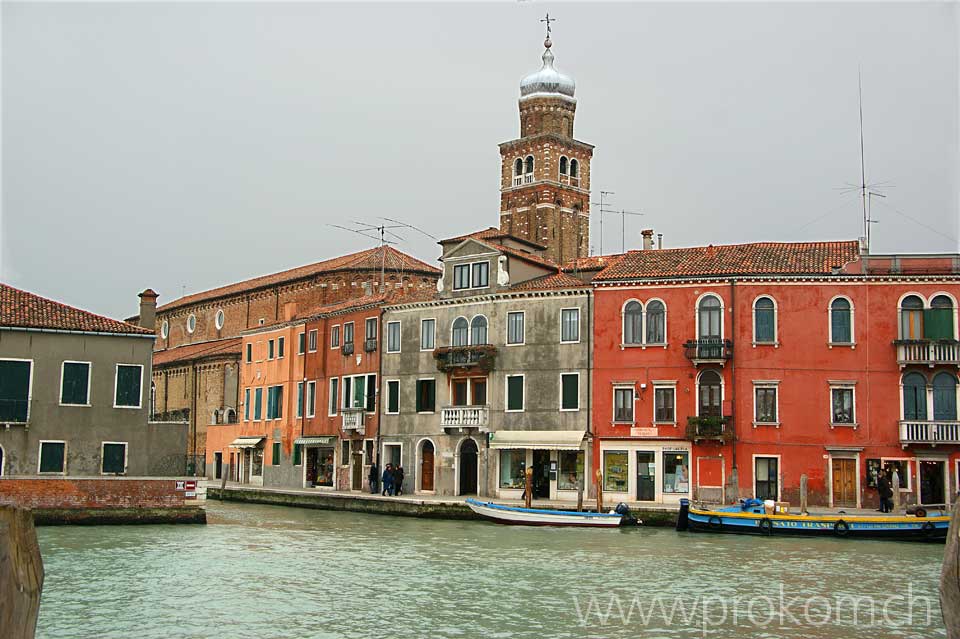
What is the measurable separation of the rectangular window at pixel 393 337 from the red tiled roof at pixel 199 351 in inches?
568

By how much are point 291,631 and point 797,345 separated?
21061mm

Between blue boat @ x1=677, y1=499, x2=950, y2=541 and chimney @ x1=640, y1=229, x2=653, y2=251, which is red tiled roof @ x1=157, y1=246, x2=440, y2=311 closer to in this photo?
chimney @ x1=640, y1=229, x2=653, y2=251

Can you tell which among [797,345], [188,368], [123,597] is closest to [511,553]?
[123,597]

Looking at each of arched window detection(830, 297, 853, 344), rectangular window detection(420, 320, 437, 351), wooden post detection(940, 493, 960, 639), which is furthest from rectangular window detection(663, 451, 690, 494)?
wooden post detection(940, 493, 960, 639)

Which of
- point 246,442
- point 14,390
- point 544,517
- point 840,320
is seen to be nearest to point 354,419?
point 246,442

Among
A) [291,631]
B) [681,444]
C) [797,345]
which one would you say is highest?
[797,345]

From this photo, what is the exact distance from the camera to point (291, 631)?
14531mm

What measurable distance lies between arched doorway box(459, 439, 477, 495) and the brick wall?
11.0 metres

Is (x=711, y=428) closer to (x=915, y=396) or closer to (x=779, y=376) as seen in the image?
(x=779, y=376)

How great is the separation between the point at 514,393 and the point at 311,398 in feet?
36.2

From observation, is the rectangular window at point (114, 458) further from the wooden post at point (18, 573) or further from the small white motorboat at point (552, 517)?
the wooden post at point (18, 573)

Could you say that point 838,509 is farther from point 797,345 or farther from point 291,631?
point 291,631

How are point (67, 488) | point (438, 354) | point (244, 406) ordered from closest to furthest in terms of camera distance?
point (67, 488) < point (438, 354) < point (244, 406)

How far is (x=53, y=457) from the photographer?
28.9 metres
